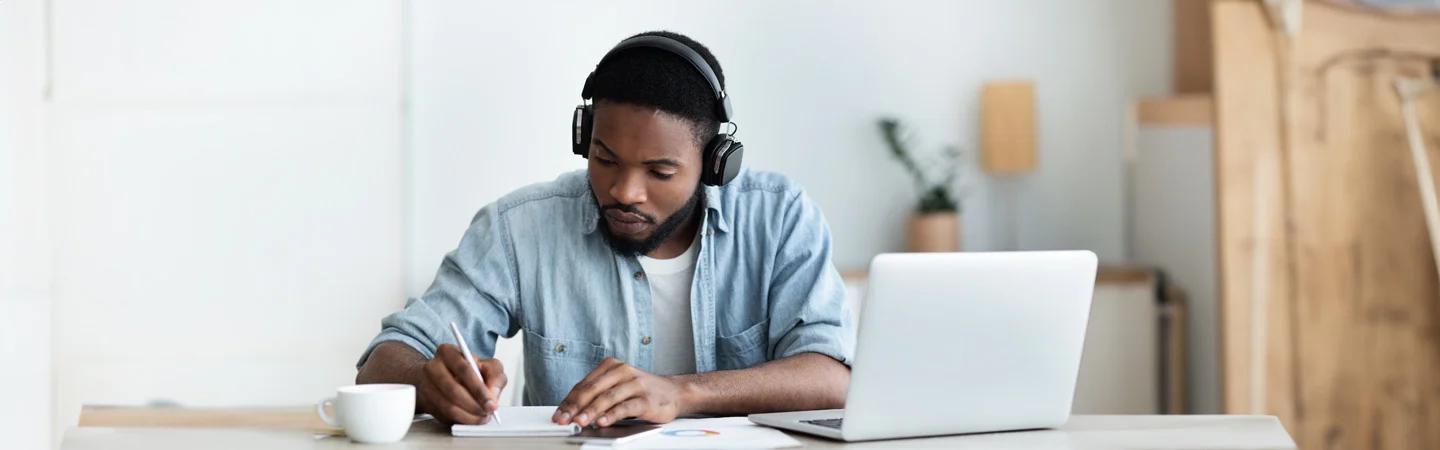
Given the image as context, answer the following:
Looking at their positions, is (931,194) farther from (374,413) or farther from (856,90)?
(374,413)

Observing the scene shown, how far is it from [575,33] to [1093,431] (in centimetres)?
251

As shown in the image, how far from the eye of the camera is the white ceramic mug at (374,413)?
138 centimetres

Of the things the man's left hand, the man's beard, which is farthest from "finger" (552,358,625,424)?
the man's beard

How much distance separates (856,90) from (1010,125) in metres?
0.46

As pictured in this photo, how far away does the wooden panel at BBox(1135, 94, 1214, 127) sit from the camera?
11.6 feet

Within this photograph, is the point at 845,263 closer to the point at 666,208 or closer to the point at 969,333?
the point at 666,208

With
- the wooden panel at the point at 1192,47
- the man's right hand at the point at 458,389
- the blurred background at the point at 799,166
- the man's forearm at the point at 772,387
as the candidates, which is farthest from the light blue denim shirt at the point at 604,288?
the wooden panel at the point at 1192,47

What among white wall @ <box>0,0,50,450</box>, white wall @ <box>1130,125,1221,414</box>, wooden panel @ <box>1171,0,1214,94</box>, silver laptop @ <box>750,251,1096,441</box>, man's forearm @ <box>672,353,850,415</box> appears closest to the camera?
silver laptop @ <box>750,251,1096,441</box>

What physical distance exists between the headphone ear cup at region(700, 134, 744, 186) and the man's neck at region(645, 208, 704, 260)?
0.43 feet

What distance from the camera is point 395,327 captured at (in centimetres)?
180

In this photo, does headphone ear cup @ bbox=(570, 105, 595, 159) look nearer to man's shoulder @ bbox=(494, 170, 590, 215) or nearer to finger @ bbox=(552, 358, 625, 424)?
man's shoulder @ bbox=(494, 170, 590, 215)

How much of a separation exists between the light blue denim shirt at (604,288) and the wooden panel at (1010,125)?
186 centimetres

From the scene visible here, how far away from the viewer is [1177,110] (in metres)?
3.62

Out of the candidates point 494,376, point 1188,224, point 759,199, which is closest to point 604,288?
point 759,199
